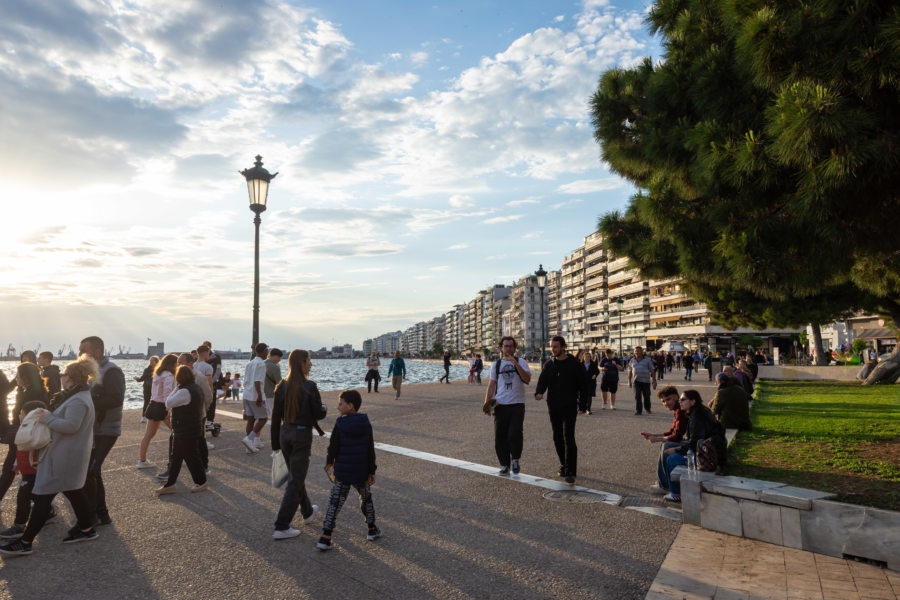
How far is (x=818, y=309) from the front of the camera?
2047 centimetres

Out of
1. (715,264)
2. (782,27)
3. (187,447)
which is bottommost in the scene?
(187,447)

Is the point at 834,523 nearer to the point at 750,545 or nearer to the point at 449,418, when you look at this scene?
the point at 750,545

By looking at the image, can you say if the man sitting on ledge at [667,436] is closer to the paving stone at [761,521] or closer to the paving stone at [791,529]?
the paving stone at [761,521]

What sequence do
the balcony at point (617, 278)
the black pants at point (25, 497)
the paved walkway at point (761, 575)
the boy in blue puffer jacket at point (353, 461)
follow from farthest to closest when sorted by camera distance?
the balcony at point (617, 278) < the black pants at point (25, 497) < the boy in blue puffer jacket at point (353, 461) < the paved walkway at point (761, 575)

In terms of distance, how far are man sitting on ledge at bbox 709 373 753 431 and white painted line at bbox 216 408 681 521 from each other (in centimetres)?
344

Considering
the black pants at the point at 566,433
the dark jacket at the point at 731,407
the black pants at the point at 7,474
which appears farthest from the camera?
the dark jacket at the point at 731,407

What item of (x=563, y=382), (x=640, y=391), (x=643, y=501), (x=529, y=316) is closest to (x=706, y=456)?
(x=643, y=501)

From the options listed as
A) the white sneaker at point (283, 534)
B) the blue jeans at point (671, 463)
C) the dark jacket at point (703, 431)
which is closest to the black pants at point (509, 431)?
the blue jeans at point (671, 463)

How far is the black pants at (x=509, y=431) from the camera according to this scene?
7.21 meters

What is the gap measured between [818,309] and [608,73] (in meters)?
16.7

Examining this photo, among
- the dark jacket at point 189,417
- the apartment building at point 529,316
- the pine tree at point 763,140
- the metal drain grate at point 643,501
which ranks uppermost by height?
the apartment building at point 529,316

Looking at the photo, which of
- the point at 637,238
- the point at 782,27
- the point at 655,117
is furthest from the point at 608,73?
the point at 782,27

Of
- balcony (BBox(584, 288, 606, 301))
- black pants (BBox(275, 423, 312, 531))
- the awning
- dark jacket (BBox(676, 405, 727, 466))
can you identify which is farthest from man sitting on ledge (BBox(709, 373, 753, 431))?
balcony (BBox(584, 288, 606, 301))

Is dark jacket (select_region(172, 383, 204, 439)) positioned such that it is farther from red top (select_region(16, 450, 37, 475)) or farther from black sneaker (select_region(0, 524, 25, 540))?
black sneaker (select_region(0, 524, 25, 540))
